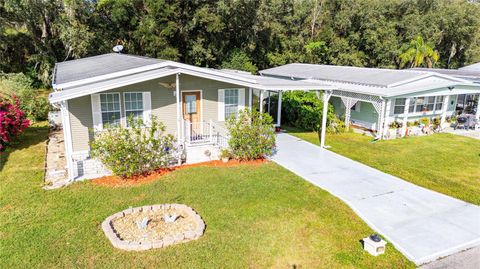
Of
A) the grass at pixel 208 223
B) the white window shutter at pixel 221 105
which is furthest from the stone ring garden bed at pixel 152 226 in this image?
the white window shutter at pixel 221 105

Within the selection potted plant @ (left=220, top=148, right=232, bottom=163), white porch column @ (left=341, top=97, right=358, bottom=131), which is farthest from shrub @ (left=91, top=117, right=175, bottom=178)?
white porch column @ (left=341, top=97, right=358, bottom=131)

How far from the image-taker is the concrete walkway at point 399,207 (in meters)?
7.02

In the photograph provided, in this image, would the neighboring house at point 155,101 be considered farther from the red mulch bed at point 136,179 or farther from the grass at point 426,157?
the grass at point 426,157

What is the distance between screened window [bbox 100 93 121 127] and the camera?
10.9 meters

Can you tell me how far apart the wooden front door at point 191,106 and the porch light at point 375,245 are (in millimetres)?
8062

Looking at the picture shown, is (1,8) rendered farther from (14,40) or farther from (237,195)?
(237,195)

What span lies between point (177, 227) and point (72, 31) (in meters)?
21.6

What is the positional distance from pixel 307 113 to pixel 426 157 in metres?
6.06

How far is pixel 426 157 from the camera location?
13.5 meters

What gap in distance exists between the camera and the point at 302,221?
304 inches

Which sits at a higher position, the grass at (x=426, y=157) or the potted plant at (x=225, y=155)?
the potted plant at (x=225, y=155)

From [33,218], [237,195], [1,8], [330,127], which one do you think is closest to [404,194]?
[237,195]

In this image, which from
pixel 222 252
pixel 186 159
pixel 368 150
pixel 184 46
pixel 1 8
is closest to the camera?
pixel 222 252

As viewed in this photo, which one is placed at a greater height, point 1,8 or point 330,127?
point 1,8
